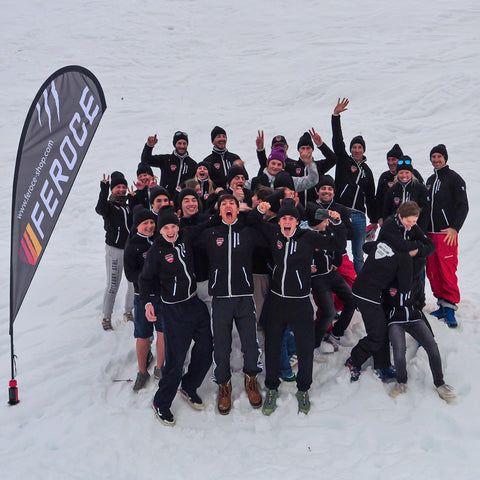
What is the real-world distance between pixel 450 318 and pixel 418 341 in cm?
134

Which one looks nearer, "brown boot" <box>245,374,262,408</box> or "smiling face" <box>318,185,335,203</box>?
"brown boot" <box>245,374,262,408</box>

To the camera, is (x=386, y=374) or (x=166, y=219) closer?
(x=166, y=219)

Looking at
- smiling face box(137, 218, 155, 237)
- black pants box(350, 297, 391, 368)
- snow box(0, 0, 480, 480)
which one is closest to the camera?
snow box(0, 0, 480, 480)

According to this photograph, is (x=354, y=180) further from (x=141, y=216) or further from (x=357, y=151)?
(x=141, y=216)

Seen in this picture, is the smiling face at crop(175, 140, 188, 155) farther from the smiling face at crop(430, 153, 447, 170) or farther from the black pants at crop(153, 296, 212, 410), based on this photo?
the smiling face at crop(430, 153, 447, 170)

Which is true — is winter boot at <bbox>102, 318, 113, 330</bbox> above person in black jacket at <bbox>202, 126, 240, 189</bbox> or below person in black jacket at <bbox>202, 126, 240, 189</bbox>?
below

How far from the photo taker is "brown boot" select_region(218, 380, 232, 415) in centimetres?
543

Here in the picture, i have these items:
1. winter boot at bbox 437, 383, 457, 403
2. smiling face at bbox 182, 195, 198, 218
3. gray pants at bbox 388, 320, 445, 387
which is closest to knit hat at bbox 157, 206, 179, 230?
smiling face at bbox 182, 195, 198, 218

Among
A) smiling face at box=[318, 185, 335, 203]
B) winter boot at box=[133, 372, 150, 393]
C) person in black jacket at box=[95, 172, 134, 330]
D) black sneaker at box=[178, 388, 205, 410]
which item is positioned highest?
smiling face at box=[318, 185, 335, 203]

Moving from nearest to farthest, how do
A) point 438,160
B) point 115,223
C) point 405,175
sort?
point 405,175, point 438,160, point 115,223

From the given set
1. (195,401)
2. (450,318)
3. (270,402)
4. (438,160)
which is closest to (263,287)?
(270,402)

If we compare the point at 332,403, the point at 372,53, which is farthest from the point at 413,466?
the point at 372,53

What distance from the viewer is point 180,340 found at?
17.3 ft

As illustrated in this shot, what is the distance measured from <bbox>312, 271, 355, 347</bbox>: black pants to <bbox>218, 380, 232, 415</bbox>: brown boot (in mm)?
1349
